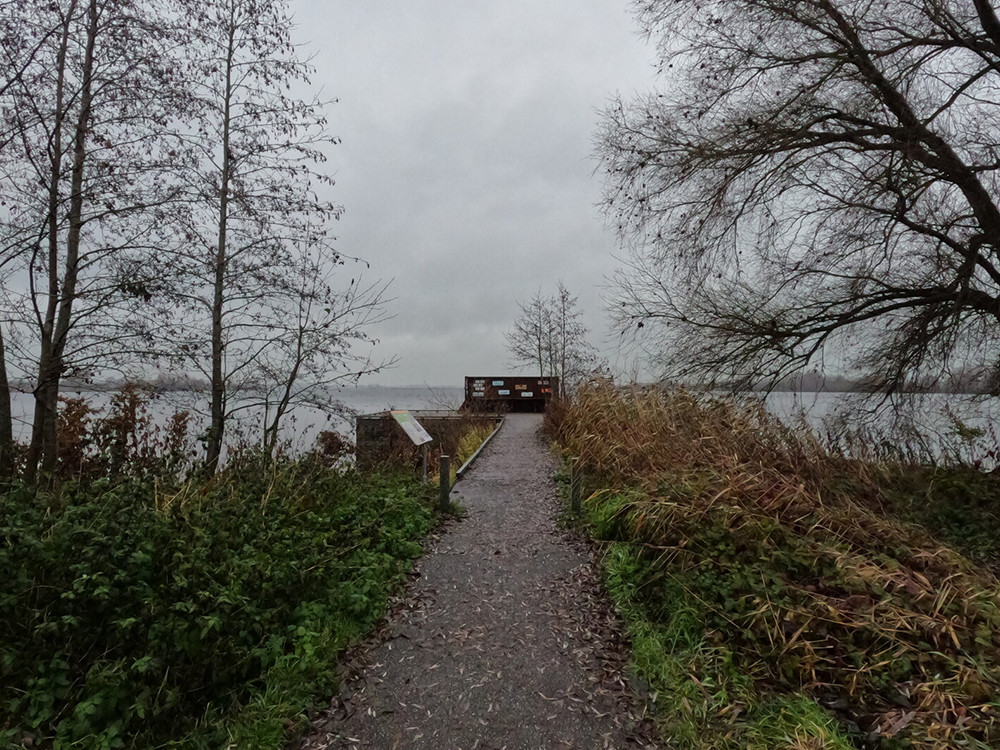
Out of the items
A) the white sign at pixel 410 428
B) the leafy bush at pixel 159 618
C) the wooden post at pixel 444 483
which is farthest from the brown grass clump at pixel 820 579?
the leafy bush at pixel 159 618

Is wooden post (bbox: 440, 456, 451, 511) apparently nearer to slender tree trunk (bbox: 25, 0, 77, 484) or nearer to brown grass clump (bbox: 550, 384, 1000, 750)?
brown grass clump (bbox: 550, 384, 1000, 750)

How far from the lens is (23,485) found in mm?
3867

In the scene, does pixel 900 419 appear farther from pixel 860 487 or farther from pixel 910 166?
pixel 910 166

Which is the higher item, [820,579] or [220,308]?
[220,308]

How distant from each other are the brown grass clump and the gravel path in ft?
2.59

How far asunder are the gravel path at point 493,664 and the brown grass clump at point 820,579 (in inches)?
31.1

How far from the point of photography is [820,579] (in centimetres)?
362

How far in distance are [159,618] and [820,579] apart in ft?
Result: 13.9

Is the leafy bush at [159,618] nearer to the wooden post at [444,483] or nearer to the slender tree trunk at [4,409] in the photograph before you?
the wooden post at [444,483]

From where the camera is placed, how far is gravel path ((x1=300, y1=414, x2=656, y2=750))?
285cm

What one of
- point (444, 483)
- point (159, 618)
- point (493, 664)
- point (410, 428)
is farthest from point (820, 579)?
point (410, 428)

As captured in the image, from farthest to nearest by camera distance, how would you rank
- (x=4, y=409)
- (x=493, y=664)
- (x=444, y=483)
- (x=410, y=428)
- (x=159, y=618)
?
1. (x=410, y=428)
2. (x=444, y=483)
3. (x=4, y=409)
4. (x=493, y=664)
5. (x=159, y=618)

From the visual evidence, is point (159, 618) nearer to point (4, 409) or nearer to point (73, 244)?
point (4, 409)

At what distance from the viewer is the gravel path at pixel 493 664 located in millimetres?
2848
